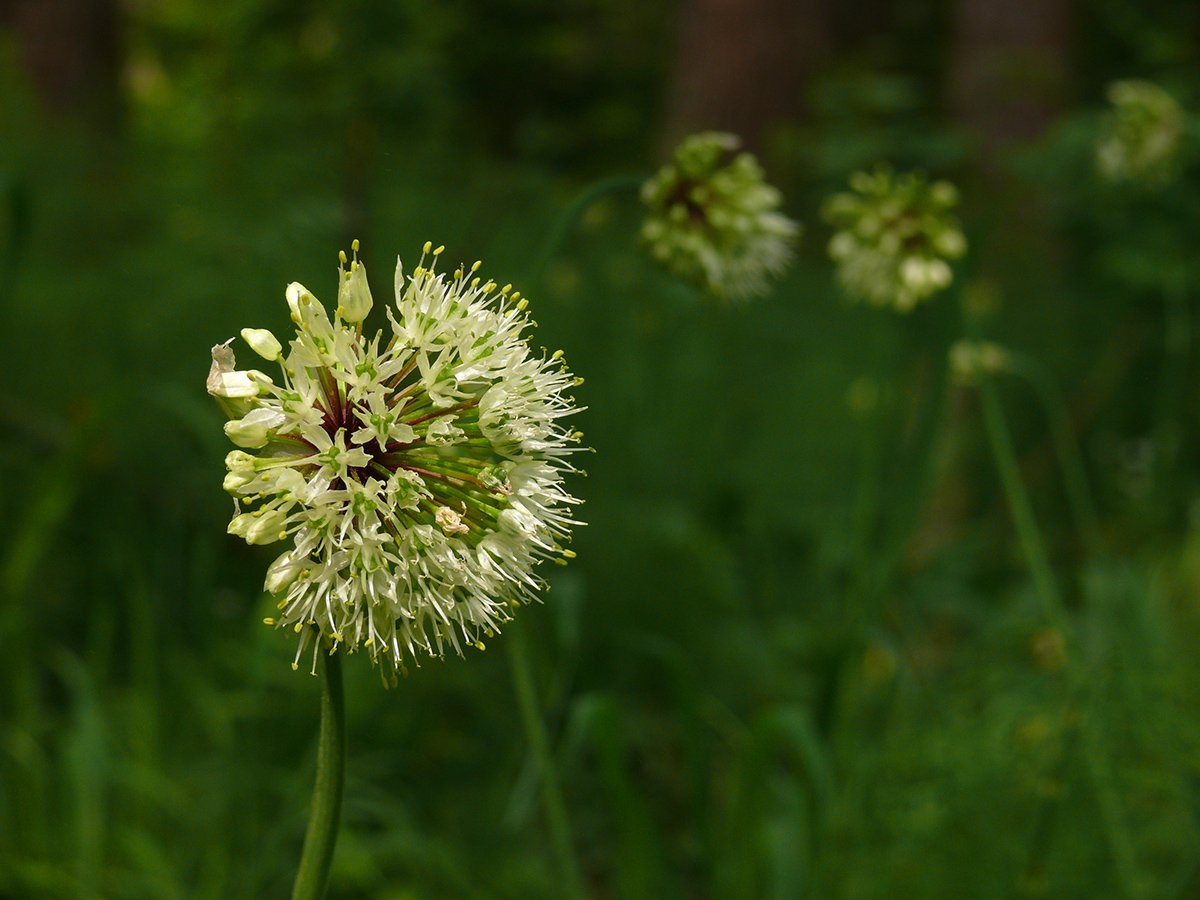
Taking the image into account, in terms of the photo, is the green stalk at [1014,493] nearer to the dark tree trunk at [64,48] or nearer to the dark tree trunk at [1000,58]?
the dark tree trunk at [1000,58]

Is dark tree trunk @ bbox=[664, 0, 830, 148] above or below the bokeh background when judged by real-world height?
above

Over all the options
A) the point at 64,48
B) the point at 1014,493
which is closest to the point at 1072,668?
the point at 1014,493

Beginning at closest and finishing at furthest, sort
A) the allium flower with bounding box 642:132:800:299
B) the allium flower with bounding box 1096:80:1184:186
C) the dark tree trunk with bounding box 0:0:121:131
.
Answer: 1. the allium flower with bounding box 642:132:800:299
2. the allium flower with bounding box 1096:80:1184:186
3. the dark tree trunk with bounding box 0:0:121:131

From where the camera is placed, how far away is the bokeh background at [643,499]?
2.55m

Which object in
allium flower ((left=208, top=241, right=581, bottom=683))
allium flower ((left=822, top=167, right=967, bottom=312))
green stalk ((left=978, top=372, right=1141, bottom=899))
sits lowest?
green stalk ((left=978, top=372, right=1141, bottom=899))

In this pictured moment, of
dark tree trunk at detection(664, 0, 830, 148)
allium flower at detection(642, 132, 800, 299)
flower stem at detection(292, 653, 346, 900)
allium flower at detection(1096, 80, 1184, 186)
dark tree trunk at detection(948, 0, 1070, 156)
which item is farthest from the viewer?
dark tree trunk at detection(664, 0, 830, 148)

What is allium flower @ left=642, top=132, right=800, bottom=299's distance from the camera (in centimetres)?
211

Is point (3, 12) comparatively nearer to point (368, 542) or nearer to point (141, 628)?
point (141, 628)

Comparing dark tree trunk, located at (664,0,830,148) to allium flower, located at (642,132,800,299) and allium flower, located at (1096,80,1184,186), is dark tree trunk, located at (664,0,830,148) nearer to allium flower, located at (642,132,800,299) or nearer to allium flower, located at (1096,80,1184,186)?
allium flower, located at (1096,80,1184,186)

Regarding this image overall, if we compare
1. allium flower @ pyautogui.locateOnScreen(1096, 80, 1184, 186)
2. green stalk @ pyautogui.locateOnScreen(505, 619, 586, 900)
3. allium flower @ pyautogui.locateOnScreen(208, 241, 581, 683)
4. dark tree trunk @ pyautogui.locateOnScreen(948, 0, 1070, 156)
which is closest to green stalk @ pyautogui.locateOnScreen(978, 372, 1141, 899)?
green stalk @ pyautogui.locateOnScreen(505, 619, 586, 900)

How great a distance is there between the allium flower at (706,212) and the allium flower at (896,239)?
1.17 feet

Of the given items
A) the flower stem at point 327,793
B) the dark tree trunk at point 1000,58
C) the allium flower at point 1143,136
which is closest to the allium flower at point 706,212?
the flower stem at point 327,793

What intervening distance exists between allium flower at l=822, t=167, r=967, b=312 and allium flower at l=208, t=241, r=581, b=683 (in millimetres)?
1399

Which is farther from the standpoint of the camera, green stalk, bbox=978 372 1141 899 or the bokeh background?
the bokeh background
